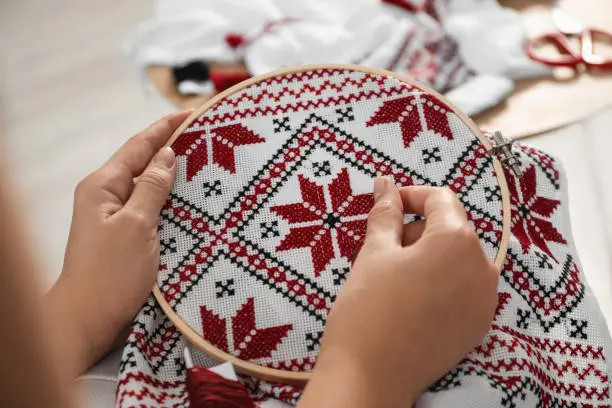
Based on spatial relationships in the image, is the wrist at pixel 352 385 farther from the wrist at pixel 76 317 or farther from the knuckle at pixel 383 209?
the wrist at pixel 76 317

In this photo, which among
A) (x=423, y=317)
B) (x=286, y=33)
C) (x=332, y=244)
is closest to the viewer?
(x=423, y=317)

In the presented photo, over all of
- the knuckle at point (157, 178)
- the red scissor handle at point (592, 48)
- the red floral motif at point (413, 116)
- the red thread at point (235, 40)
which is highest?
the knuckle at point (157, 178)

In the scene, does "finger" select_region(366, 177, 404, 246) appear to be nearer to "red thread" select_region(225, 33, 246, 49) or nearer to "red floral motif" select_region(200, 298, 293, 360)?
"red floral motif" select_region(200, 298, 293, 360)

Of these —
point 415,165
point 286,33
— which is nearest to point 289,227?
point 415,165

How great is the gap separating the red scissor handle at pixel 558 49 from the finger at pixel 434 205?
30.7 inches

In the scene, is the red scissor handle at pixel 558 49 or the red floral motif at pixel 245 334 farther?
the red scissor handle at pixel 558 49

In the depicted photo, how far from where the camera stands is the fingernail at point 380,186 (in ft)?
2.38

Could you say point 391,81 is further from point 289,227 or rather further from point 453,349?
point 453,349

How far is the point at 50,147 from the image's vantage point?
1451 millimetres

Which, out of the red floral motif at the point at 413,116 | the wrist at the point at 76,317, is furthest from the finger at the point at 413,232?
the wrist at the point at 76,317

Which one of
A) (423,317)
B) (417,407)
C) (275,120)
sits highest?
(275,120)

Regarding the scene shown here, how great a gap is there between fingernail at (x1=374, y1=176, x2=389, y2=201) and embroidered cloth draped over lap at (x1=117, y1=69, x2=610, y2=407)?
28 millimetres

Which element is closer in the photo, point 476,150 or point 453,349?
point 453,349

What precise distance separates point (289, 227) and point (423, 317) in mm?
206
